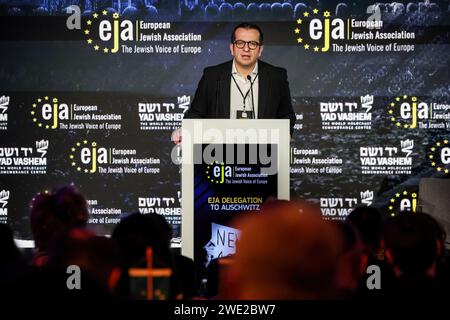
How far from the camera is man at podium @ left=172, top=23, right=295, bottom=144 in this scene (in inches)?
252

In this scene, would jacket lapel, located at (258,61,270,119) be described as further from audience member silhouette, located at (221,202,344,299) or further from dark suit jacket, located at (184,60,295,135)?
audience member silhouette, located at (221,202,344,299)

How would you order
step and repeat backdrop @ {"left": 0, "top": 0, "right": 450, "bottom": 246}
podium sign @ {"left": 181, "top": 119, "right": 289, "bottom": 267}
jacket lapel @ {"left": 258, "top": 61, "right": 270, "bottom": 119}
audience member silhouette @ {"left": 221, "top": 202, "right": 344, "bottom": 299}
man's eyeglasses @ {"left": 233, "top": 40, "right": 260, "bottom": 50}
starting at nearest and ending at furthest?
audience member silhouette @ {"left": 221, "top": 202, "right": 344, "bottom": 299}, podium sign @ {"left": 181, "top": 119, "right": 289, "bottom": 267}, jacket lapel @ {"left": 258, "top": 61, "right": 270, "bottom": 119}, man's eyeglasses @ {"left": 233, "top": 40, "right": 260, "bottom": 50}, step and repeat backdrop @ {"left": 0, "top": 0, "right": 450, "bottom": 246}

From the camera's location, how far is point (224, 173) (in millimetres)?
4957

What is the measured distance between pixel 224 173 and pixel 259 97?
1.64 meters

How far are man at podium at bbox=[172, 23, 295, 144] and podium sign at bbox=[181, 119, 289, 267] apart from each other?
1186 mm

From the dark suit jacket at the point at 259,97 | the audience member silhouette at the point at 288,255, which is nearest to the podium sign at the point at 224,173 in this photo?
the dark suit jacket at the point at 259,97

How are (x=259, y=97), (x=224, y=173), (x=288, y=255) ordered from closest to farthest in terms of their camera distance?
1. (x=288, y=255)
2. (x=224, y=173)
3. (x=259, y=97)

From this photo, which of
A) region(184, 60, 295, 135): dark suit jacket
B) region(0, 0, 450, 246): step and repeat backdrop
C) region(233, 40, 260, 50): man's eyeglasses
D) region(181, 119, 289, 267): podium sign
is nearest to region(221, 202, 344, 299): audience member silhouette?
region(181, 119, 289, 267): podium sign

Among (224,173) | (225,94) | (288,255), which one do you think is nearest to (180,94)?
(225,94)

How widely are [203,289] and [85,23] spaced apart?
164 inches

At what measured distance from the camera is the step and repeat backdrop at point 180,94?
8445mm

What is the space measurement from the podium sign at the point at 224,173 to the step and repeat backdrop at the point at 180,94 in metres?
3.55

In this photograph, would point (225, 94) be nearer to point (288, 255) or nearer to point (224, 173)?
point (224, 173)

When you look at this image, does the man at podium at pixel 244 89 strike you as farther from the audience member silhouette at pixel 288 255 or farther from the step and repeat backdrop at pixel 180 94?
the audience member silhouette at pixel 288 255
